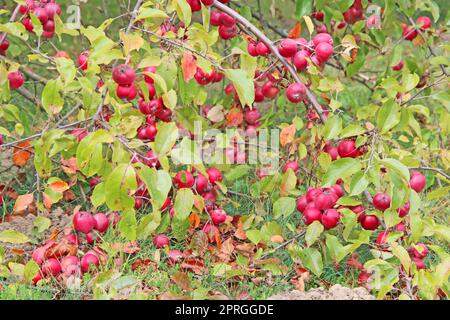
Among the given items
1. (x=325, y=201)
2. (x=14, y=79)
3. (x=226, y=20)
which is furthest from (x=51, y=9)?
(x=325, y=201)

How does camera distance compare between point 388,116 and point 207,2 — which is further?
point 207,2

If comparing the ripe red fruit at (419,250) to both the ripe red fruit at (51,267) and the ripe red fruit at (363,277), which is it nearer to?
the ripe red fruit at (363,277)

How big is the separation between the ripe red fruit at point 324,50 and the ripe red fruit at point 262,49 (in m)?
0.21

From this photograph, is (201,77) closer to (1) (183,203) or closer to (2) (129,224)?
(1) (183,203)

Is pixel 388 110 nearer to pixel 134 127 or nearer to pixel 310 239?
pixel 310 239

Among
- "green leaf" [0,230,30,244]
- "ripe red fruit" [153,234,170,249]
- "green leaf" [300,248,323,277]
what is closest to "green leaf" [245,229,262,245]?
"green leaf" [300,248,323,277]

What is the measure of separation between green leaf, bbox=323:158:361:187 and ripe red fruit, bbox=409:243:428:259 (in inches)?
11.3

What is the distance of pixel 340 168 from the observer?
7.14ft

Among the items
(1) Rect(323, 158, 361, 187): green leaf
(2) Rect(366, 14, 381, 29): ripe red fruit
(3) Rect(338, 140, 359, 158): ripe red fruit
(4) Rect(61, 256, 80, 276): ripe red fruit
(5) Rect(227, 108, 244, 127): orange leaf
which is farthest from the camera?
(2) Rect(366, 14, 381, 29): ripe red fruit

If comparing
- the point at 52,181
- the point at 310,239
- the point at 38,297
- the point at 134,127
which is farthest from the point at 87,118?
the point at 310,239

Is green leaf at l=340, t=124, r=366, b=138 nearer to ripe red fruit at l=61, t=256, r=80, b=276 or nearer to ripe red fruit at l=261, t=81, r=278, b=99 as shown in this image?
ripe red fruit at l=261, t=81, r=278, b=99

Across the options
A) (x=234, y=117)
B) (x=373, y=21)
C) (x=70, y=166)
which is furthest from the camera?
(x=373, y=21)

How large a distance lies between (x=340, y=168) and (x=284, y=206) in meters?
0.38

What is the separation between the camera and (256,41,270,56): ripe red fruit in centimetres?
254
